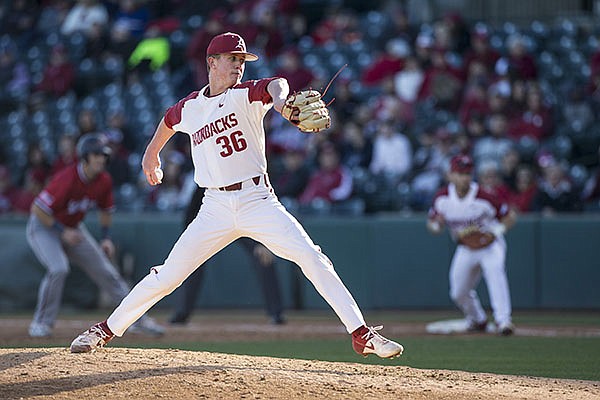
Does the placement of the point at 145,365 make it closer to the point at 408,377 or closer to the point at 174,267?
the point at 174,267

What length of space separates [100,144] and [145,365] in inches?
151

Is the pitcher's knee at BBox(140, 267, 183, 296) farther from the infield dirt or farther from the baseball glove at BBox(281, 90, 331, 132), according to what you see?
the baseball glove at BBox(281, 90, 331, 132)

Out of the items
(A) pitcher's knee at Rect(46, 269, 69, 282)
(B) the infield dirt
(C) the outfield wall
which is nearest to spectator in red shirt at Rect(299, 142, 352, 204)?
(C) the outfield wall

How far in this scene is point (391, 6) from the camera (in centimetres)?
1711

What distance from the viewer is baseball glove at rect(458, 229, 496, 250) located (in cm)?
999

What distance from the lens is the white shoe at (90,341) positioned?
622 cm

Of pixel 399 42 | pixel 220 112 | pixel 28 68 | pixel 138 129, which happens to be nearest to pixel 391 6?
pixel 399 42

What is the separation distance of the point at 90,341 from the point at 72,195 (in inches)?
130

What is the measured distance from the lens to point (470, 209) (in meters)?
9.97

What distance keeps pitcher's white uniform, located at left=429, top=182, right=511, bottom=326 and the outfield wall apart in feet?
8.49

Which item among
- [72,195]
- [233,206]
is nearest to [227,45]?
[233,206]

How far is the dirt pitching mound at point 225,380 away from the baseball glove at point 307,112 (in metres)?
1.31

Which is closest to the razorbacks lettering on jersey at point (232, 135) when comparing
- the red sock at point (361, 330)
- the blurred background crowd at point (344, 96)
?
the red sock at point (361, 330)

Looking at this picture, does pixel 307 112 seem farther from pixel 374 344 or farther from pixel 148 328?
pixel 148 328
